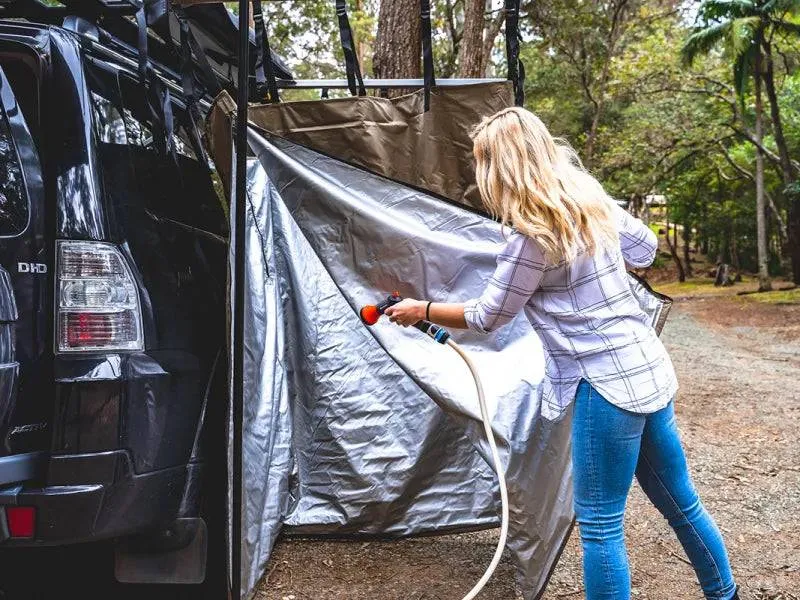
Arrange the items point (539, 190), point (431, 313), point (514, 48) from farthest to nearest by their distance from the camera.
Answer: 1. point (514, 48)
2. point (431, 313)
3. point (539, 190)

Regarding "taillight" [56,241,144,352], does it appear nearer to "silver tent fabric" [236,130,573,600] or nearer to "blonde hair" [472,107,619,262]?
"silver tent fabric" [236,130,573,600]

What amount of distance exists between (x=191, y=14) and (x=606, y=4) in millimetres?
21901

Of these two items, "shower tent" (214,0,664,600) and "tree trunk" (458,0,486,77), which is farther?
"tree trunk" (458,0,486,77)

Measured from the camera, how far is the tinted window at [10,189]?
2295 mm

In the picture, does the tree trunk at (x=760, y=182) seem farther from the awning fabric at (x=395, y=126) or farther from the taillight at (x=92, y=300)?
the taillight at (x=92, y=300)

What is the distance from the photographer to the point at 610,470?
2316 mm

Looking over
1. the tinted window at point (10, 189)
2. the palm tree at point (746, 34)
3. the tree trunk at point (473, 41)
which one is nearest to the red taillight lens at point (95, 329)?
the tinted window at point (10, 189)

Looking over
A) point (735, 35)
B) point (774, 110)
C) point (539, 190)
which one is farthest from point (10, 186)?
point (774, 110)

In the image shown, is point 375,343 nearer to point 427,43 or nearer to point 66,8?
point 427,43


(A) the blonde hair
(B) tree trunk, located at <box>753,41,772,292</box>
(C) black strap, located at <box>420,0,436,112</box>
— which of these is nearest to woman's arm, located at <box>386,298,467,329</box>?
(A) the blonde hair

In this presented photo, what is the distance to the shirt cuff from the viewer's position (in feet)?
7.61

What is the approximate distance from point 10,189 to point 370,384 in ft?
5.51

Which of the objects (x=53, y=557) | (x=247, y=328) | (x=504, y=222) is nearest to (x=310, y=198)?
(x=247, y=328)

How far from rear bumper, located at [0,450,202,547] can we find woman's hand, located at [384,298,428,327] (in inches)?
38.7
